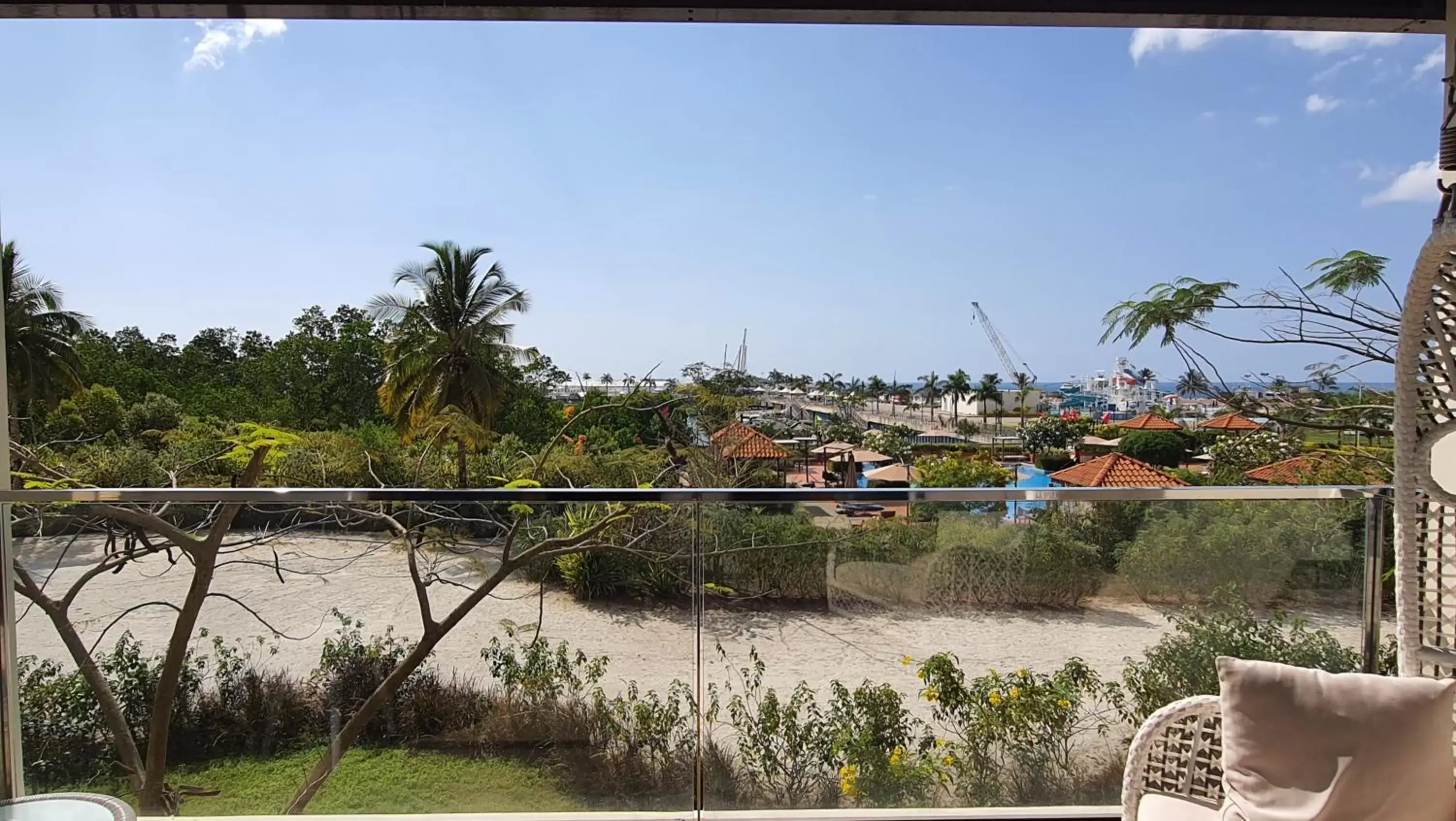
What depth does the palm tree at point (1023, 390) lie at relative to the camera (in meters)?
14.0

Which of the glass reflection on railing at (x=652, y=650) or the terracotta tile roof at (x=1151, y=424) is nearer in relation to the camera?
the glass reflection on railing at (x=652, y=650)

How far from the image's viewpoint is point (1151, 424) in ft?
32.3

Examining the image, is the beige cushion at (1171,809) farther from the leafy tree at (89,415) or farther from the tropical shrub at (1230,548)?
the leafy tree at (89,415)

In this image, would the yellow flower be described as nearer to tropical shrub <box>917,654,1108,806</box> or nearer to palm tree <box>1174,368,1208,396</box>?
tropical shrub <box>917,654,1108,806</box>

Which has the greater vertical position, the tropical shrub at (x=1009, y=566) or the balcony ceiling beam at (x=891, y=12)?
the balcony ceiling beam at (x=891, y=12)

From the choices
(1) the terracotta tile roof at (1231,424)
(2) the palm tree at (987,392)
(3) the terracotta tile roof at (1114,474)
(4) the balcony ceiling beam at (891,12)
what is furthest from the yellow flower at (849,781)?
(2) the palm tree at (987,392)

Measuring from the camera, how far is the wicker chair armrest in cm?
161

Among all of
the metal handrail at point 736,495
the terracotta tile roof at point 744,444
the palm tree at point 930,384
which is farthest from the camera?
the palm tree at point 930,384

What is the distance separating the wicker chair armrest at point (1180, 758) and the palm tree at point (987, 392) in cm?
1349

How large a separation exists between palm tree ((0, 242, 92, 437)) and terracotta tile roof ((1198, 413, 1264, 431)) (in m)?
11.7

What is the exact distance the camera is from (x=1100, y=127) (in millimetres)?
8492

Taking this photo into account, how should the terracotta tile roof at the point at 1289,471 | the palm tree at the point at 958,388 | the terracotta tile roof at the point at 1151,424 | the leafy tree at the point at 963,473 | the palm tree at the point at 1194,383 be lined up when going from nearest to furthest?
1. the terracotta tile roof at the point at 1289,471
2. the palm tree at the point at 1194,383
3. the terracotta tile roof at the point at 1151,424
4. the leafy tree at the point at 963,473
5. the palm tree at the point at 958,388

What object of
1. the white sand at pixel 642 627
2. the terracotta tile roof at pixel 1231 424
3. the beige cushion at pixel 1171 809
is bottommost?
the beige cushion at pixel 1171 809

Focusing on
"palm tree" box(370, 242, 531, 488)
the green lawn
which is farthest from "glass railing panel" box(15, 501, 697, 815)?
"palm tree" box(370, 242, 531, 488)
